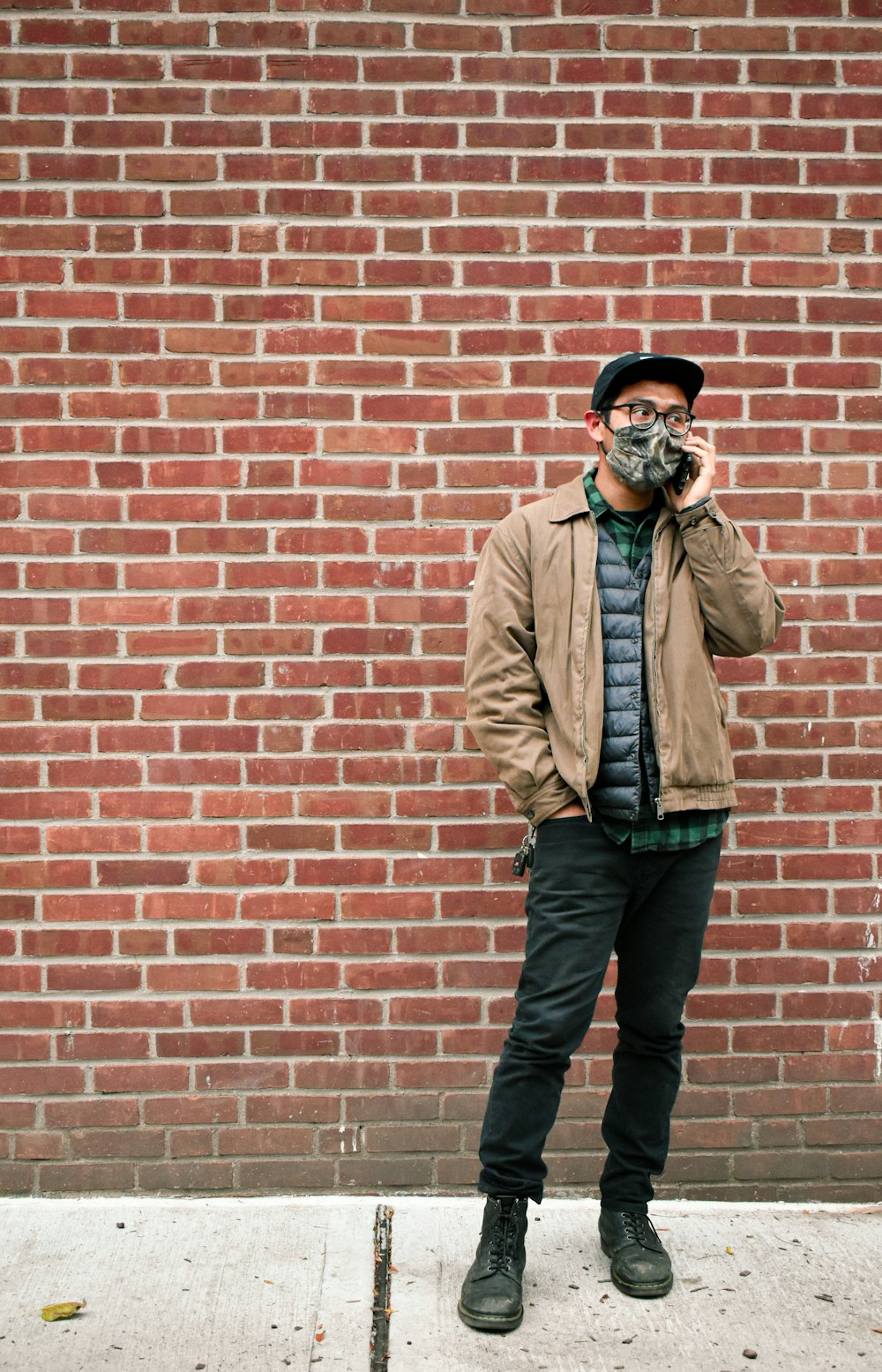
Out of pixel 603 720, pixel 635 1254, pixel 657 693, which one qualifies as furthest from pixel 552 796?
pixel 635 1254

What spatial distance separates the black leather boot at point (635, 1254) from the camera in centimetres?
276

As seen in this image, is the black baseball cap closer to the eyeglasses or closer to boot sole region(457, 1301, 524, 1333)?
the eyeglasses

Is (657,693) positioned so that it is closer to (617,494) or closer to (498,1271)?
(617,494)

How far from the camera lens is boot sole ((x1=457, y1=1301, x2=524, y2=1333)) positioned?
8.52 feet

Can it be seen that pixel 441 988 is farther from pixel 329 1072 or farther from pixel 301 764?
pixel 301 764

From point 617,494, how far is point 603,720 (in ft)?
1.82

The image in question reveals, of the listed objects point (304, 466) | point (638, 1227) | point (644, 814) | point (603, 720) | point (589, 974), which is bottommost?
point (638, 1227)

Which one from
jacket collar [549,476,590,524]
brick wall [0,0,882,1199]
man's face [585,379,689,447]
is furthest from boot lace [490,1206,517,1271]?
man's face [585,379,689,447]

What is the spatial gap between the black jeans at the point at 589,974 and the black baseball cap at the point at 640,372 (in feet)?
3.29

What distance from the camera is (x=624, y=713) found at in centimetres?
263

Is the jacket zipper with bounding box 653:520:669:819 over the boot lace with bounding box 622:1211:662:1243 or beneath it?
over

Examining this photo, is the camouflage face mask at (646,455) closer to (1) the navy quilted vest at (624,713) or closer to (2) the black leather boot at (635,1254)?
(1) the navy quilted vest at (624,713)

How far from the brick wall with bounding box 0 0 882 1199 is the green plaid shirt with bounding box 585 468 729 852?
53 centimetres

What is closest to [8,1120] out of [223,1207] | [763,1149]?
[223,1207]
